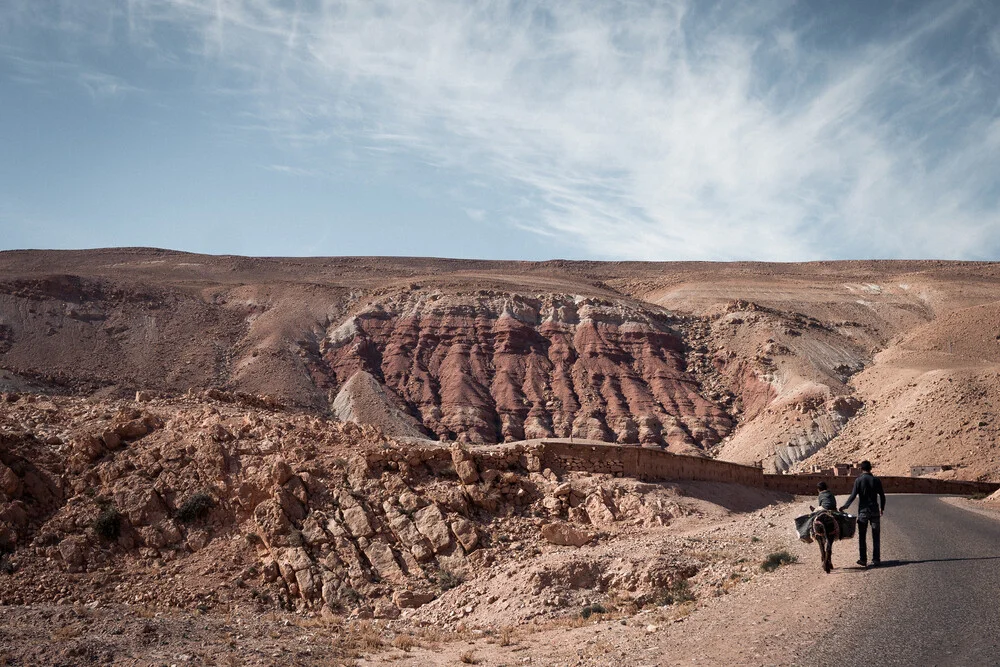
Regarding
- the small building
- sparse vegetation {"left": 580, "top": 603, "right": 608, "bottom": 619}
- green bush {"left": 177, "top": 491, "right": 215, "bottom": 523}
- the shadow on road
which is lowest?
the small building

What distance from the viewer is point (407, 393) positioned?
59312 millimetres

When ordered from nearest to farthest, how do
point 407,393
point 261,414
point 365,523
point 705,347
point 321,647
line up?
point 321,647
point 365,523
point 261,414
point 407,393
point 705,347

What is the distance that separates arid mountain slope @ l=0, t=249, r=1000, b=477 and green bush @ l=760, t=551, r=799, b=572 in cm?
2992

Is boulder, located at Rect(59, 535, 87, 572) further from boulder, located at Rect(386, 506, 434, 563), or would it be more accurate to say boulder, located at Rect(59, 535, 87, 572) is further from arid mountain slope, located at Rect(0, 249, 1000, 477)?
arid mountain slope, located at Rect(0, 249, 1000, 477)

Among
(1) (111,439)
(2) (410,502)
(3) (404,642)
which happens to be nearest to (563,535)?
(2) (410,502)

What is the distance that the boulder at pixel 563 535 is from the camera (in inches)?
656

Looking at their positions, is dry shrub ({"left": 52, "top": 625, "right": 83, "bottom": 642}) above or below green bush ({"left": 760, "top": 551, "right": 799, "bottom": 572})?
below

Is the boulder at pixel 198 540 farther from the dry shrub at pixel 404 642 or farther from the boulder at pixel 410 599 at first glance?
the dry shrub at pixel 404 642

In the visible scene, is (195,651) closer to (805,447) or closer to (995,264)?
(805,447)

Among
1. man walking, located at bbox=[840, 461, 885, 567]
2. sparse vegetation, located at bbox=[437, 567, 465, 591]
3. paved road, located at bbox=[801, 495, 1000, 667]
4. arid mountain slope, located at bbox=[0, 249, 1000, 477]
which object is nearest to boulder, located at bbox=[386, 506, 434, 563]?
sparse vegetation, located at bbox=[437, 567, 465, 591]

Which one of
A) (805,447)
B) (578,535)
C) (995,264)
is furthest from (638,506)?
(995,264)

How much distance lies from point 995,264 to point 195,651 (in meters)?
124

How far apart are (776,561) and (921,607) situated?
3.77 meters

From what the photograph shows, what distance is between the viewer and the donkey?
35.3ft
